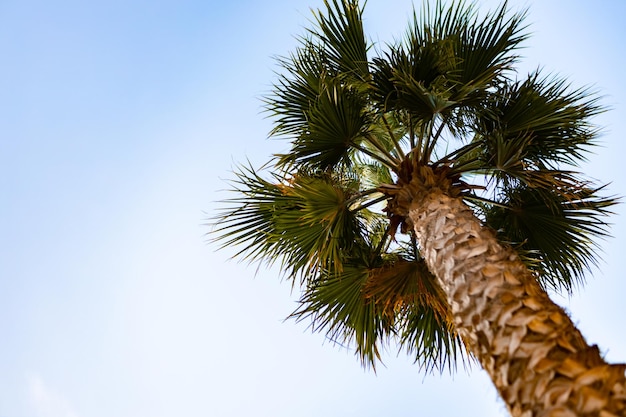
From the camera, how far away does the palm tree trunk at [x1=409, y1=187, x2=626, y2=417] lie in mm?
1932

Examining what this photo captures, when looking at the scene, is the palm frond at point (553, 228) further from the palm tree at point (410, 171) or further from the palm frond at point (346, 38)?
the palm frond at point (346, 38)

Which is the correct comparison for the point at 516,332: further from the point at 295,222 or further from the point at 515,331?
the point at 295,222

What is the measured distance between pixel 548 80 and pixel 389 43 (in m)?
1.67

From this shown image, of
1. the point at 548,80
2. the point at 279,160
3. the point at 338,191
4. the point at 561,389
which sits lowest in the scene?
the point at 561,389

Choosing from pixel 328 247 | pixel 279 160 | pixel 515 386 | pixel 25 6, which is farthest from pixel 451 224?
pixel 25 6

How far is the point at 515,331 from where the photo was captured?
2.43 meters

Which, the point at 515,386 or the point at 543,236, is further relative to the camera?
A: the point at 543,236

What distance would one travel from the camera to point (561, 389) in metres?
2.00

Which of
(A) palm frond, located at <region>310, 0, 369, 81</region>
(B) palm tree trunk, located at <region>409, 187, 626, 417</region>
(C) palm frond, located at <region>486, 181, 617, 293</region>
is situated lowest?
(B) palm tree trunk, located at <region>409, 187, 626, 417</region>

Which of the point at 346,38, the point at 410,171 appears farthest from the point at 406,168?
the point at 346,38

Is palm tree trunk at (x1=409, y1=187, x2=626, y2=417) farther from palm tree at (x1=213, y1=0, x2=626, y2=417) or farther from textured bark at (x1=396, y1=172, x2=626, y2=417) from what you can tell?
palm tree at (x1=213, y1=0, x2=626, y2=417)

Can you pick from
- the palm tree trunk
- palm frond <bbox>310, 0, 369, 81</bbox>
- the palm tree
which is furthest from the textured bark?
palm frond <bbox>310, 0, 369, 81</bbox>

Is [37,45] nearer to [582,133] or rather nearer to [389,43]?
[389,43]

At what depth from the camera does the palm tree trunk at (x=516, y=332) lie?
1932mm
